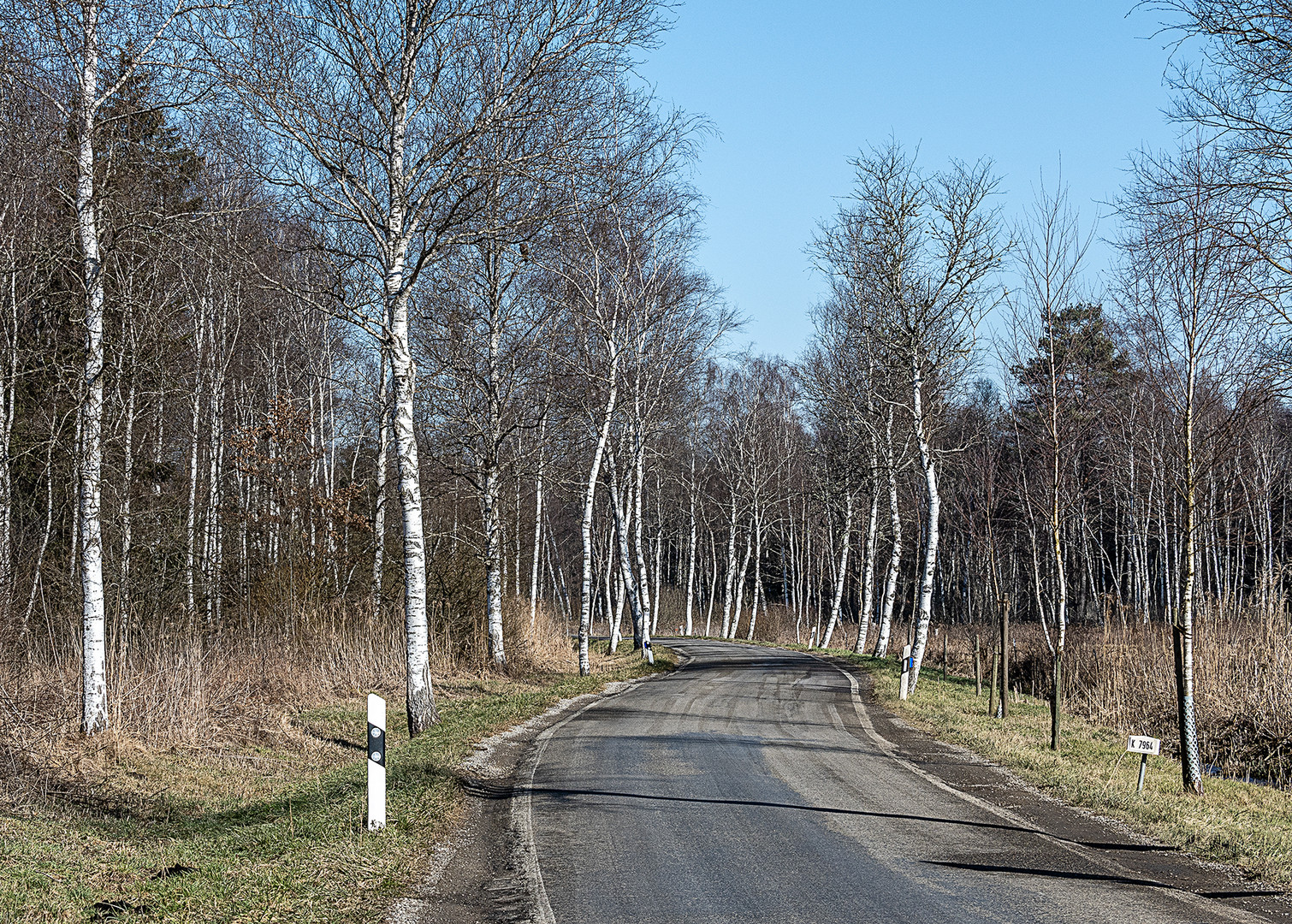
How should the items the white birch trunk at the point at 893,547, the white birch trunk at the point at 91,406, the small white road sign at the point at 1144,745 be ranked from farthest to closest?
the white birch trunk at the point at 893,547
the white birch trunk at the point at 91,406
the small white road sign at the point at 1144,745

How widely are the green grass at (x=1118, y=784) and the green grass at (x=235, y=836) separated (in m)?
6.07

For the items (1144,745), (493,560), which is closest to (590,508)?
(493,560)

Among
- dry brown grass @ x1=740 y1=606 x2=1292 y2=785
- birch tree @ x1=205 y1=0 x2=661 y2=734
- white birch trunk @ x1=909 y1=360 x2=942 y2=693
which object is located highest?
birch tree @ x1=205 y1=0 x2=661 y2=734

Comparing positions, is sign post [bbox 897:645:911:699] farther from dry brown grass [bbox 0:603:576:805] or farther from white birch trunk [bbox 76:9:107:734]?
white birch trunk [bbox 76:9:107:734]

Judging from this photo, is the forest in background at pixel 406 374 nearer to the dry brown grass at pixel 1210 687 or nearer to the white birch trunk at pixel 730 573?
the dry brown grass at pixel 1210 687

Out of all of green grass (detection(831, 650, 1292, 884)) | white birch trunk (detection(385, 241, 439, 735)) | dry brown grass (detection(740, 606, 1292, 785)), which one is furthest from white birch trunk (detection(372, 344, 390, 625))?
dry brown grass (detection(740, 606, 1292, 785))

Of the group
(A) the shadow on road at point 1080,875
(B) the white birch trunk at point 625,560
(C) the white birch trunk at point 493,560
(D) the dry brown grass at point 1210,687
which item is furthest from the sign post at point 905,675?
(B) the white birch trunk at point 625,560

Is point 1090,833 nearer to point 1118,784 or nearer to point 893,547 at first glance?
point 1118,784

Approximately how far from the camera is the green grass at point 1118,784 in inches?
307

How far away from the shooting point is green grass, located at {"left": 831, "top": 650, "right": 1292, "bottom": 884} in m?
7.80

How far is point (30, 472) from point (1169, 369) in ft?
65.0

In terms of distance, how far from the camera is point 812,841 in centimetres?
772

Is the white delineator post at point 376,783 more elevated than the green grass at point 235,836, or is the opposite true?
the white delineator post at point 376,783

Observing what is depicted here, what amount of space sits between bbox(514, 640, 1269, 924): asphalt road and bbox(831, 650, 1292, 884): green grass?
48cm
